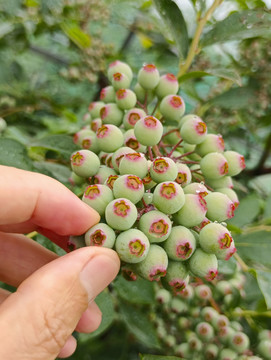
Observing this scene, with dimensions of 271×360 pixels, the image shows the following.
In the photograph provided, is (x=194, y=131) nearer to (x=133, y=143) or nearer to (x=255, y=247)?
(x=133, y=143)

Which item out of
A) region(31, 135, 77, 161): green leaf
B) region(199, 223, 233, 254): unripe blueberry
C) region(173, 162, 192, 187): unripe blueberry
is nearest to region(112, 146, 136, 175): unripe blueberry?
region(173, 162, 192, 187): unripe blueberry

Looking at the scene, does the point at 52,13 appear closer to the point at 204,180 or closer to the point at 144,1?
the point at 144,1

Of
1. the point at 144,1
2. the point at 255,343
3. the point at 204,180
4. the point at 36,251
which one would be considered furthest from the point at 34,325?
the point at 144,1

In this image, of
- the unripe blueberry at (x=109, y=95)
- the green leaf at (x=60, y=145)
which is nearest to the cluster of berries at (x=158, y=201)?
the unripe blueberry at (x=109, y=95)

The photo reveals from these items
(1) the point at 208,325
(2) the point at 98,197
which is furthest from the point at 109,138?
(1) the point at 208,325

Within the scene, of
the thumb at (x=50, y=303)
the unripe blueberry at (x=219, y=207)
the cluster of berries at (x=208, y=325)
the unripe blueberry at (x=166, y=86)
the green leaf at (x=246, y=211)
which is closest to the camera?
the thumb at (x=50, y=303)

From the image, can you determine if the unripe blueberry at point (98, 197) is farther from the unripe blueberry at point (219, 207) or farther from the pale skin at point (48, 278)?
the unripe blueberry at point (219, 207)
